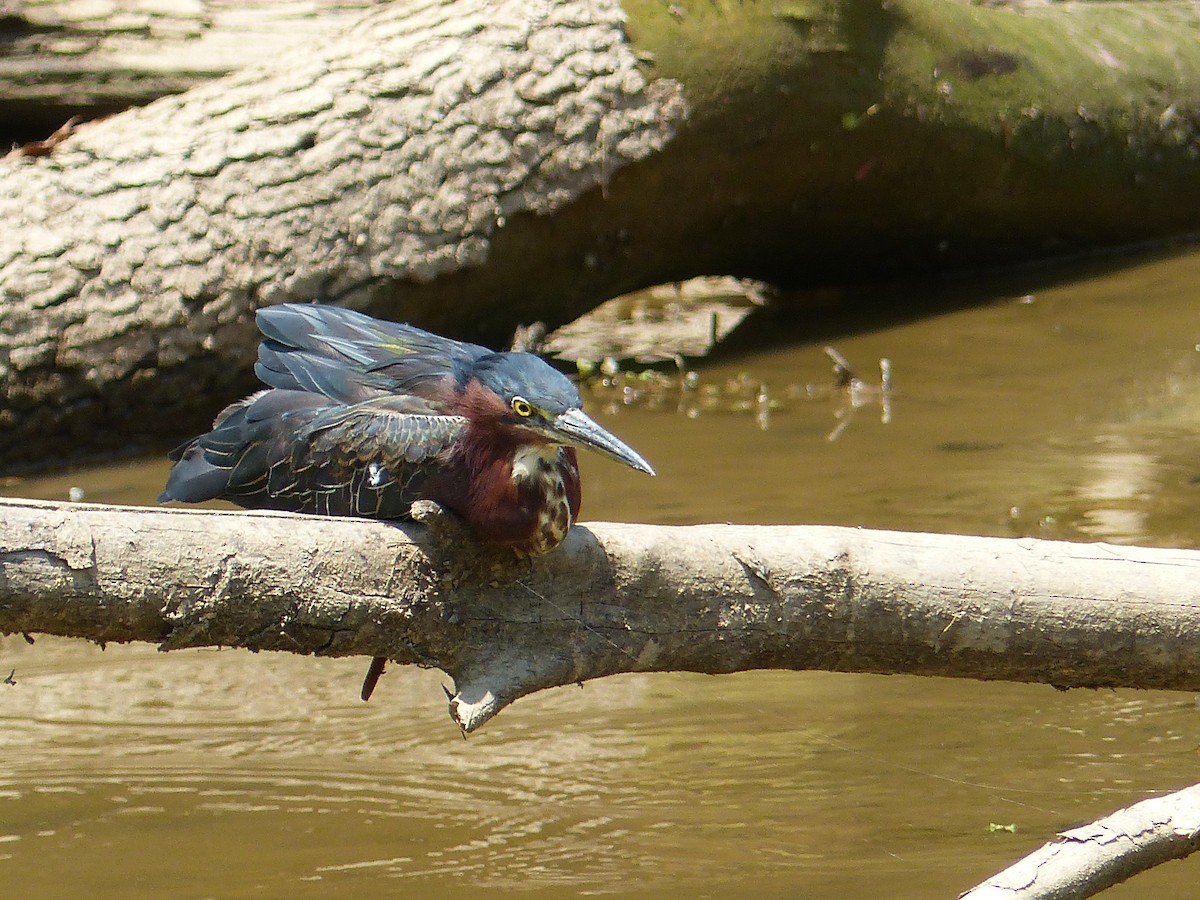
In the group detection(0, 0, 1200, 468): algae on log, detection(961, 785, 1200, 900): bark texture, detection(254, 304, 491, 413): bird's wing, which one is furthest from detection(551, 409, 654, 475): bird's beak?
detection(0, 0, 1200, 468): algae on log

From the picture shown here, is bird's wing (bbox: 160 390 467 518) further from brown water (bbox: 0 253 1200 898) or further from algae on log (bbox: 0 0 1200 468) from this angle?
algae on log (bbox: 0 0 1200 468)

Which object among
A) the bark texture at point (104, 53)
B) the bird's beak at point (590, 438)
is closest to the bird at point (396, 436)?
the bird's beak at point (590, 438)

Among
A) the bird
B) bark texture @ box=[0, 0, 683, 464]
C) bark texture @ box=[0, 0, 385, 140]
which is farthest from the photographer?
bark texture @ box=[0, 0, 385, 140]

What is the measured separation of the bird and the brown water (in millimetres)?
450

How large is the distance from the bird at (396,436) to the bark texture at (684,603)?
0.08 m

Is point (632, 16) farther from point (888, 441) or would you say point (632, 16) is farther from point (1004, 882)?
point (1004, 882)

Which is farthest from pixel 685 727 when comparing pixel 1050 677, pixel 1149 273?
pixel 1149 273

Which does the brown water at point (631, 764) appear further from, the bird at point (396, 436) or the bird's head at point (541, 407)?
the bird's head at point (541, 407)

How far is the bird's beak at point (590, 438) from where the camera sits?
1.98 m

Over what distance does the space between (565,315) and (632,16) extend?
1070 mm

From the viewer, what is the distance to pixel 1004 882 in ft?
5.28

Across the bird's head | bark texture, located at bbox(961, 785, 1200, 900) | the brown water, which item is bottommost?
the brown water

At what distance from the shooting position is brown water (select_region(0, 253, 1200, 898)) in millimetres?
2420

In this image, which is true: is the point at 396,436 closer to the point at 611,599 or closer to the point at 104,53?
the point at 611,599
